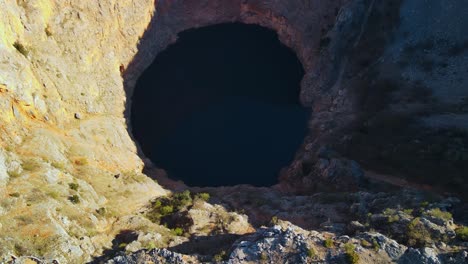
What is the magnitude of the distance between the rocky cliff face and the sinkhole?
259 cm

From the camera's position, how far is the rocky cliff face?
40.4m

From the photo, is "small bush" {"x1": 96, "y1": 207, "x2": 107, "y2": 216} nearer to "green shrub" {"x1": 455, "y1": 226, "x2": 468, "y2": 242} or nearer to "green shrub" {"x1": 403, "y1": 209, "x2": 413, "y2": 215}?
"green shrub" {"x1": 403, "y1": 209, "x2": 413, "y2": 215}

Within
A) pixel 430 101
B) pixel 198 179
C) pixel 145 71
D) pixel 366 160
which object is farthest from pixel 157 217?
pixel 430 101

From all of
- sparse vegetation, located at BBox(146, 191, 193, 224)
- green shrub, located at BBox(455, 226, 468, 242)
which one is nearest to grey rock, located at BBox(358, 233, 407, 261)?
green shrub, located at BBox(455, 226, 468, 242)

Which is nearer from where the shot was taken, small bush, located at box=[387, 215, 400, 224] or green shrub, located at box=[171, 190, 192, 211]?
small bush, located at box=[387, 215, 400, 224]


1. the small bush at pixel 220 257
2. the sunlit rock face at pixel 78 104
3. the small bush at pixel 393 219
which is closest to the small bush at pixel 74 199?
the sunlit rock face at pixel 78 104

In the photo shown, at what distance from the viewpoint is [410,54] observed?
73312 millimetres

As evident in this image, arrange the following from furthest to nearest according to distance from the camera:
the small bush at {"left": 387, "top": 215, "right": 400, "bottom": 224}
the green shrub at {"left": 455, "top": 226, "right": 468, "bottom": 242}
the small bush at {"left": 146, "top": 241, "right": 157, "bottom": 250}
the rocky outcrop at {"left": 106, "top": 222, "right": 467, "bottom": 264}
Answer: the small bush at {"left": 387, "top": 215, "right": 400, "bottom": 224} < the small bush at {"left": 146, "top": 241, "right": 157, "bottom": 250} < the green shrub at {"left": 455, "top": 226, "right": 468, "bottom": 242} < the rocky outcrop at {"left": 106, "top": 222, "right": 467, "bottom": 264}

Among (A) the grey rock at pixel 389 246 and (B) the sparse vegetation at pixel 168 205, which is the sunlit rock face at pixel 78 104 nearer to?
(B) the sparse vegetation at pixel 168 205

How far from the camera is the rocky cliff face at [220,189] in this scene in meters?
40.4

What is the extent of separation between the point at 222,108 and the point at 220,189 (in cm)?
1647

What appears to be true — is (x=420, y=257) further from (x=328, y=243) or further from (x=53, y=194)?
(x=53, y=194)

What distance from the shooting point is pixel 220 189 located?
202 ft

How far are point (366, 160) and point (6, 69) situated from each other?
143 feet
